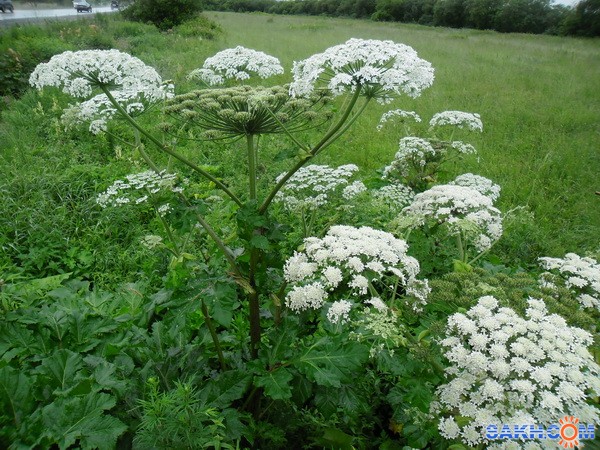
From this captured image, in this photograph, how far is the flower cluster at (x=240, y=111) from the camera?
7.45 ft

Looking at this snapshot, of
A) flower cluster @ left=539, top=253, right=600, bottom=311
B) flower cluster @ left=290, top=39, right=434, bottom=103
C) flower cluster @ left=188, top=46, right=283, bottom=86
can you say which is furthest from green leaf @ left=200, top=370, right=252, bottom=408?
flower cluster @ left=188, top=46, right=283, bottom=86

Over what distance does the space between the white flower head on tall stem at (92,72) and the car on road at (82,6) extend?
40731 millimetres

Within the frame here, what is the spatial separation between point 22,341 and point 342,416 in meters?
2.19

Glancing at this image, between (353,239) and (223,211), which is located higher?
(353,239)

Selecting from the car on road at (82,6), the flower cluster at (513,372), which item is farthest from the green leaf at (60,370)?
the car on road at (82,6)

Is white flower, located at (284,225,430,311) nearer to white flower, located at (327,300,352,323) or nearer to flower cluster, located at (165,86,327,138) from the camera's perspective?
white flower, located at (327,300,352,323)

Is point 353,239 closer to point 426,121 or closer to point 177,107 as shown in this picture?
point 177,107

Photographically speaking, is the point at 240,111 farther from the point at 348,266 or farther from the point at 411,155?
the point at 411,155

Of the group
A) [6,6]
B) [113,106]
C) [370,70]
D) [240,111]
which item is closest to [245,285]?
[240,111]

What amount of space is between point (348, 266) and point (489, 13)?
140 ft

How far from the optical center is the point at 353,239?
233 centimetres

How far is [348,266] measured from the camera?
6.81 ft

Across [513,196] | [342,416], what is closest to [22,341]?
[342,416]

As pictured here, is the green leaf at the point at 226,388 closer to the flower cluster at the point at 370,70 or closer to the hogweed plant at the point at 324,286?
the hogweed plant at the point at 324,286
